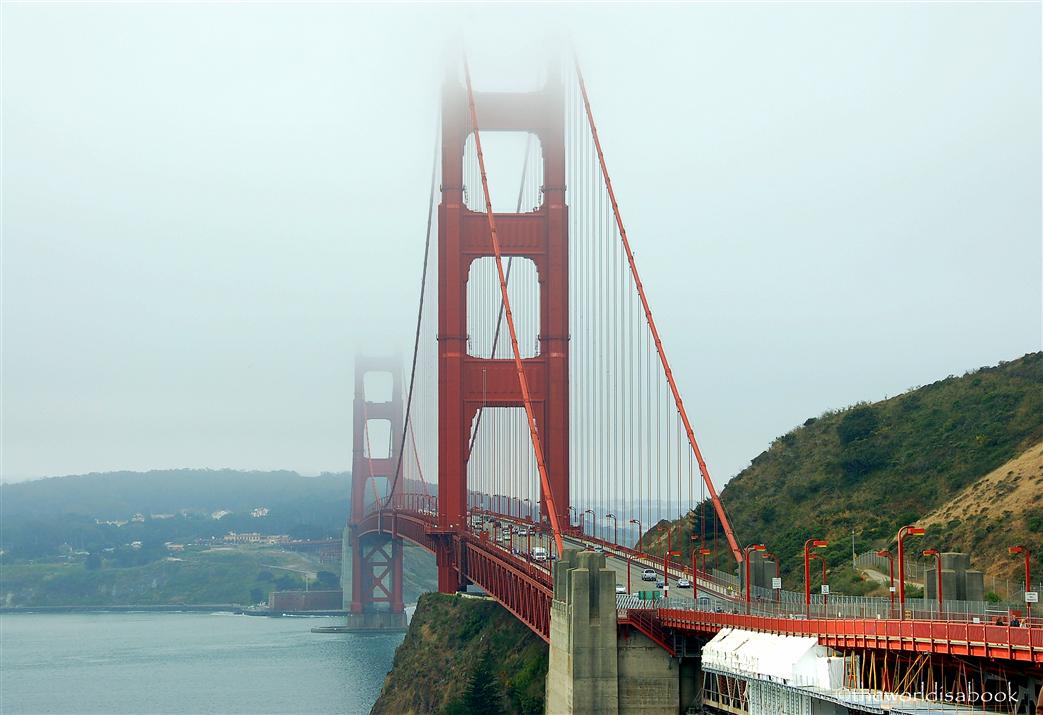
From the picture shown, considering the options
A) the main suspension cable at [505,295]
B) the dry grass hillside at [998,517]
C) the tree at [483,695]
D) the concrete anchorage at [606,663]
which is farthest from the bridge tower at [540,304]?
the concrete anchorage at [606,663]

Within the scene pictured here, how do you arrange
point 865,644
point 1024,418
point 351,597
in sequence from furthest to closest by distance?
point 351,597
point 1024,418
point 865,644

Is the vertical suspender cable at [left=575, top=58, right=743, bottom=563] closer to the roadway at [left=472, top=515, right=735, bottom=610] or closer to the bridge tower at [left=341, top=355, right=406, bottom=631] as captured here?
the roadway at [left=472, top=515, right=735, bottom=610]

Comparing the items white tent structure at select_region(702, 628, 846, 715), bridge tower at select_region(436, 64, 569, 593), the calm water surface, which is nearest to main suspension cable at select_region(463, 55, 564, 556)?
bridge tower at select_region(436, 64, 569, 593)

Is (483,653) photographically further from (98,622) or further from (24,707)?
(98,622)

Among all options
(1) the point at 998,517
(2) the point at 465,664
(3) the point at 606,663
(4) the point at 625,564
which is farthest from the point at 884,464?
(3) the point at 606,663

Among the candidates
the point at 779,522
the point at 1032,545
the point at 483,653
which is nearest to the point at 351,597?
the point at 779,522

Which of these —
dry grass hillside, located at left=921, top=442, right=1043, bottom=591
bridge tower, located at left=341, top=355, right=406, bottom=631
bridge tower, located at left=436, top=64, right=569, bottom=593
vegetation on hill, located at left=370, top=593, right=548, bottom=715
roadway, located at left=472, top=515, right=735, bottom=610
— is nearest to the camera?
roadway, located at left=472, top=515, right=735, bottom=610

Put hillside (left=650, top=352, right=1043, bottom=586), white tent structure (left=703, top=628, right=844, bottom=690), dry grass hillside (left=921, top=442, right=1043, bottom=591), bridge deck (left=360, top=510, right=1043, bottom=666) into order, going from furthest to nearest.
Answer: hillside (left=650, top=352, right=1043, bottom=586) < dry grass hillside (left=921, top=442, right=1043, bottom=591) < white tent structure (left=703, top=628, right=844, bottom=690) < bridge deck (left=360, top=510, right=1043, bottom=666)
